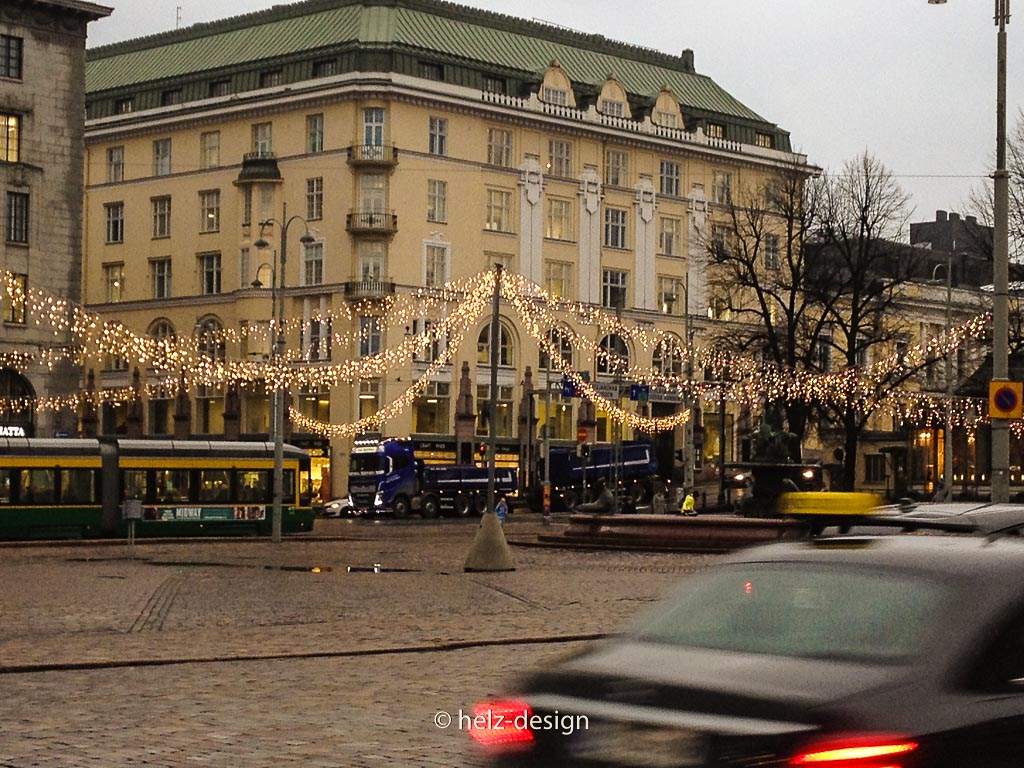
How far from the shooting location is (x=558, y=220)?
94.0 meters

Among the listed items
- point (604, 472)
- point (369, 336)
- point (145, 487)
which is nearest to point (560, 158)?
point (369, 336)

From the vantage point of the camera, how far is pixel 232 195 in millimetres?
91750

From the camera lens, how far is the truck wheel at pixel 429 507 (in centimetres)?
7738

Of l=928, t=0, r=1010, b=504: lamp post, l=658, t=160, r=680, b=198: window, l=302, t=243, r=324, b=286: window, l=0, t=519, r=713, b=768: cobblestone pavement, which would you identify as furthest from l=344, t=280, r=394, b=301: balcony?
l=928, t=0, r=1010, b=504: lamp post

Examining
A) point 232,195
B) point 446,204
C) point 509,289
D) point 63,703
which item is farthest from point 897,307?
point 63,703

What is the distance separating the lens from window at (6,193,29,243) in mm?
66938

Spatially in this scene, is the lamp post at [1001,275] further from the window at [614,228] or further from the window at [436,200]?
the window at [614,228]

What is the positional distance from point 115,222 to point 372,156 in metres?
17.2

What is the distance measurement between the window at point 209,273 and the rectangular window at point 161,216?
3.11 metres

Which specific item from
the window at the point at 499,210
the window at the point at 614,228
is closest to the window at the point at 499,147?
the window at the point at 499,210

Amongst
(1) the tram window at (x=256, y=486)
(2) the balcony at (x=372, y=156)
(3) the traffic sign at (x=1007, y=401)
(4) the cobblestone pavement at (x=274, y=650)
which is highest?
(2) the balcony at (x=372, y=156)

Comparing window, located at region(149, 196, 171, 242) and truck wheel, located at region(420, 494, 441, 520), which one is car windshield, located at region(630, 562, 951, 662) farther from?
window, located at region(149, 196, 171, 242)

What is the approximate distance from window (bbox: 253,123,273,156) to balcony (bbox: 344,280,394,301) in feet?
30.7

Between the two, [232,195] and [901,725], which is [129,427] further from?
[901,725]
